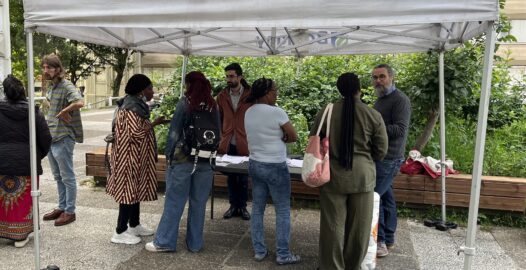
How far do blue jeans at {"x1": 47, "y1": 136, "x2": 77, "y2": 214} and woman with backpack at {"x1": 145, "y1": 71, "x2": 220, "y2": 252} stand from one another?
131cm

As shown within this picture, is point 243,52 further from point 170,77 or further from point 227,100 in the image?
point 170,77

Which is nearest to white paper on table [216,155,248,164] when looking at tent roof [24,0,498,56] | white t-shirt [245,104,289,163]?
white t-shirt [245,104,289,163]

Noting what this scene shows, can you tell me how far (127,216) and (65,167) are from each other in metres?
1.01

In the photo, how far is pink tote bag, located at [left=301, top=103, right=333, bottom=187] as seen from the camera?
10.6 ft

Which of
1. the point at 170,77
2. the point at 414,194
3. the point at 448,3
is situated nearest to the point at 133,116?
the point at 448,3

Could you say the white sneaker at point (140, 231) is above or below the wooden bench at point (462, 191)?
below

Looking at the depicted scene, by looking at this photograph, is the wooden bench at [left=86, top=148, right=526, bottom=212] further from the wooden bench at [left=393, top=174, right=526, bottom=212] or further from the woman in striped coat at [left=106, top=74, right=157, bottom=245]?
the woman in striped coat at [left=106, top=74, right=157, bottom=245]

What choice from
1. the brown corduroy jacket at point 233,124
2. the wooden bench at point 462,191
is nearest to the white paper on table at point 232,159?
the brown corduroy jacket at point 233,124

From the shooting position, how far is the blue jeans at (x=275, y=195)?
148 inches

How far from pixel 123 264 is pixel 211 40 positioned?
122 inches

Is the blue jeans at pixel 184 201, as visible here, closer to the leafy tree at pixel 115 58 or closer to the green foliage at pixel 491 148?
the green foliage at pixel 491 148

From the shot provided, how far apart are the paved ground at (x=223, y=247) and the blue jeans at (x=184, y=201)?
14 cm

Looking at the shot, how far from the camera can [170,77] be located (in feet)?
28.3

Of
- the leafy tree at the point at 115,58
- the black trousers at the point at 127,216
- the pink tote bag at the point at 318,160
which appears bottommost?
the black trousers at the point at 127,216
